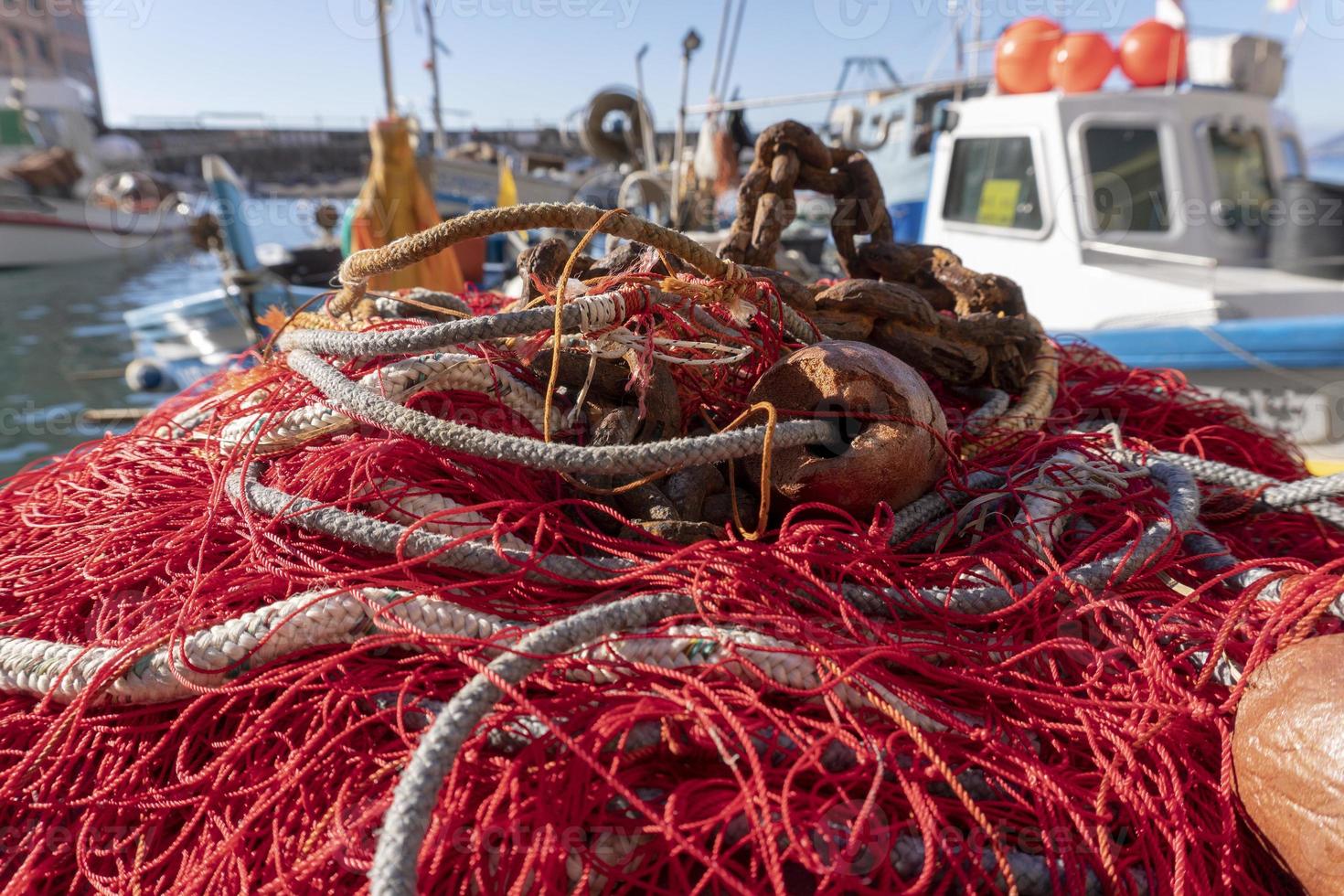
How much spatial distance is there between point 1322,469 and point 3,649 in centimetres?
394

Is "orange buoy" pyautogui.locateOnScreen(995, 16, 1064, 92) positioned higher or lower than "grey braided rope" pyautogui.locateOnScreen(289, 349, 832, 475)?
higher

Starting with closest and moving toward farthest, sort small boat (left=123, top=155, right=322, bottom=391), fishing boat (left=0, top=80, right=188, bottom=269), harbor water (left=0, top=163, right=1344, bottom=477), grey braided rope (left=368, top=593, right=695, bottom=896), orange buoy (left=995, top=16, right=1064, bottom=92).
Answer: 1. grey braided rope (left=368, top=593, right=695, bottom=896)
2. orange buoy (left=995, top=16, right=1064, bottom=92)
3. small boat (left=123, top=155, right=322, bottom=391)
4. harbor water (left=0, top=163, right=1344, bottom=477)
5. fishing boat (left=0, top=80, right=188, bottom=269)

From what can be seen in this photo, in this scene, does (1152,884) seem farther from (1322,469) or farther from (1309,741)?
(1322,469)

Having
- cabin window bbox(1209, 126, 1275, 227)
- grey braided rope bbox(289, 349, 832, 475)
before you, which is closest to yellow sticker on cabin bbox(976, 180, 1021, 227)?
cabin window bbox(1209, 126, 1275, 227)

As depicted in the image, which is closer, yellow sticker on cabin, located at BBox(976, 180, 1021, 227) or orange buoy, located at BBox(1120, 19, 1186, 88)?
orange buoy, located at BBox(1120, 19, 1186, 88)

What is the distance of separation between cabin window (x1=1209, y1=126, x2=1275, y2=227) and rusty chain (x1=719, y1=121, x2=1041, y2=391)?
4049mm

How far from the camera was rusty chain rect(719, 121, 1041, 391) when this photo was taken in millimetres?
1938

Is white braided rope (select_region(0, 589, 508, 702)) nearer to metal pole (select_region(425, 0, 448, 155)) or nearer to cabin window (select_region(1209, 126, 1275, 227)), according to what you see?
cabin window (select_region(1209, 126, 1275, 227))

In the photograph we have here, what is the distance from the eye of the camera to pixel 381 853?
923 millimetres

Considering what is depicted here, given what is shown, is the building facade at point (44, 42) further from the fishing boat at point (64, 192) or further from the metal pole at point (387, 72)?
the metal pole at point (387, 72)

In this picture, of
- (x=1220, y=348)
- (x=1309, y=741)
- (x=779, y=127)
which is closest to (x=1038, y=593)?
(x=1309, y=741)

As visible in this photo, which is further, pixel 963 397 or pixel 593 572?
pixel 963 397

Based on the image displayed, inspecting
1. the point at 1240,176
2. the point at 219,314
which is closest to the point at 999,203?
the point at 1240,176

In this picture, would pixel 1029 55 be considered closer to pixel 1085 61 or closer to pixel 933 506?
pixel 1085 61
